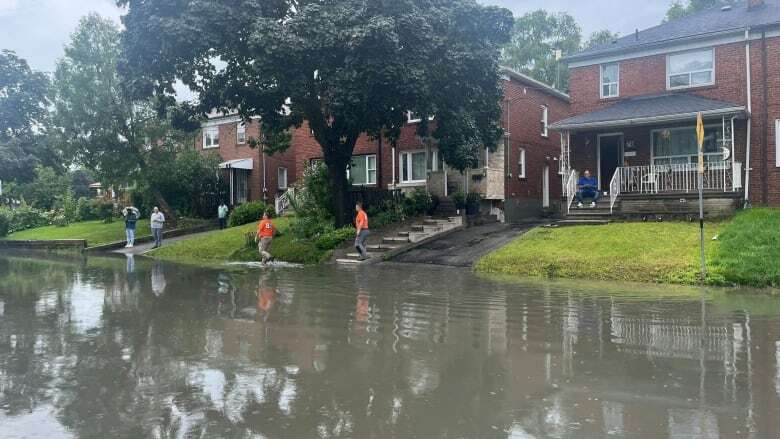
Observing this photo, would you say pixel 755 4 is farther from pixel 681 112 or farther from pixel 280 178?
pixel 280 178

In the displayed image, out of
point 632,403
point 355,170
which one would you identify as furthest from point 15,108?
point 632,403

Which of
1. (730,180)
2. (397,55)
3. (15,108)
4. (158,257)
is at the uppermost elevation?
(15,108)

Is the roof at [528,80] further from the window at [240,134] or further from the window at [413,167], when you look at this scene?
the window at [240,134]

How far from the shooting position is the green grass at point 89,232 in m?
31.1

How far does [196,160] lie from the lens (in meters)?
34.1

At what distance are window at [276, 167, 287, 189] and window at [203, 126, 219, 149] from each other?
4.76m

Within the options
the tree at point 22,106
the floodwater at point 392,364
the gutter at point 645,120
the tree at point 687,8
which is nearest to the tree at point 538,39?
the tree at point 687,8

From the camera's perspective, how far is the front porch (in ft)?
67.7

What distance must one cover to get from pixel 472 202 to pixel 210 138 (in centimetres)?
2082

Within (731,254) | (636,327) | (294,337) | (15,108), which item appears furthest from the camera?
(15,108)

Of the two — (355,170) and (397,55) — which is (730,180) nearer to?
(397,55)

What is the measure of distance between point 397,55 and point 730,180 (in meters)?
11.6

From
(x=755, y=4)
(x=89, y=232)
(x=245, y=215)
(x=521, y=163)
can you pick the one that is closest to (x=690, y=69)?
(x=755, y=4)

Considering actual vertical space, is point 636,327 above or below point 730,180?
below
